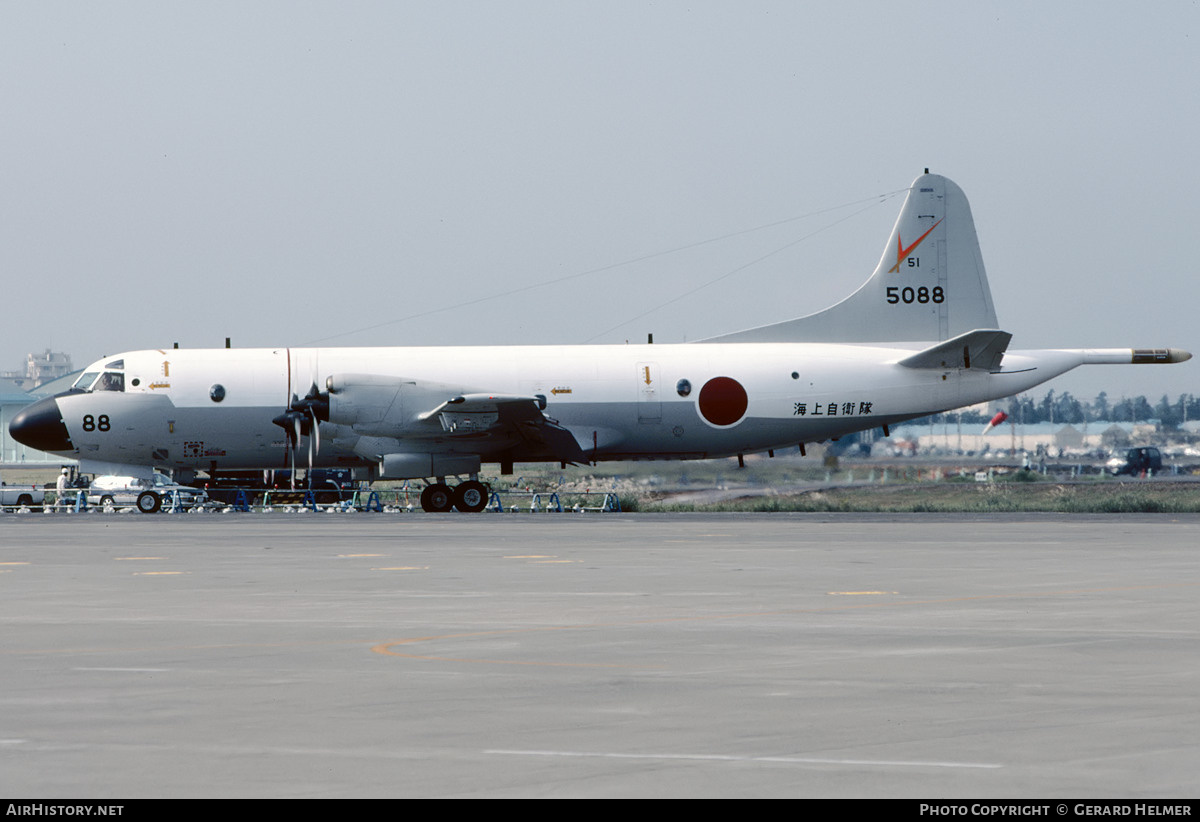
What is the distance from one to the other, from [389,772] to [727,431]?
36.8 meters

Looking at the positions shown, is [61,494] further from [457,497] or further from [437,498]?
[457,497]

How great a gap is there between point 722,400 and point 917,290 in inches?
295

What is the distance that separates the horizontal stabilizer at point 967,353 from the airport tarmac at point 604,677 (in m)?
19.3

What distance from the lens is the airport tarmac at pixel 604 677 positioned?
284 inches

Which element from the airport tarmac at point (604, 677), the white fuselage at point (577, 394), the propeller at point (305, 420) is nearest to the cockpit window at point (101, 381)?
the white fuselage at point (577, 394)

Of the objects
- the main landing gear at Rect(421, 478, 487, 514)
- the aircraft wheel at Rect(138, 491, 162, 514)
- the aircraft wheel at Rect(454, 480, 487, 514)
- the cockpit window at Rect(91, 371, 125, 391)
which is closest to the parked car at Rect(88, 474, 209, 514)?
the aircraft wheel at Rect(138, 491, 162, 514)

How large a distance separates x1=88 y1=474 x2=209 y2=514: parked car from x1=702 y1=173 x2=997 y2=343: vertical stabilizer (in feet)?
67.8

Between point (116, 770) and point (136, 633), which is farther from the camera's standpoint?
point (136, 633)

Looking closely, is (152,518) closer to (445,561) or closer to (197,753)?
(445,561)

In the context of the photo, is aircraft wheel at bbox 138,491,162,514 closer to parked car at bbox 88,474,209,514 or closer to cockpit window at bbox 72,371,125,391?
parked car at bbox 88,474,209,514

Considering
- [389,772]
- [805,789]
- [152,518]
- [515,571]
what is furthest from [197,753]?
[152,518]

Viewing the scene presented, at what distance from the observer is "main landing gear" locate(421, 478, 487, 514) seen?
145 feet
